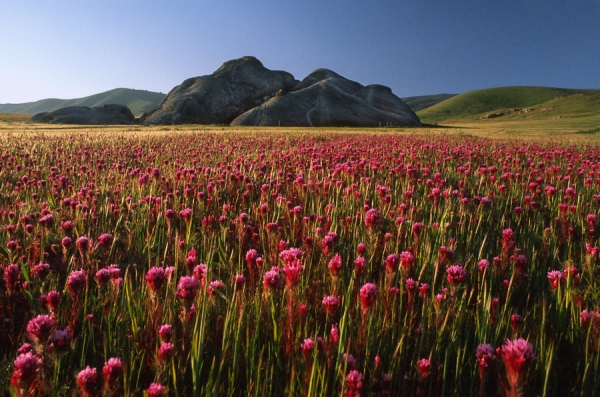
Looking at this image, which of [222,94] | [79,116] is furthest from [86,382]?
[79,116]

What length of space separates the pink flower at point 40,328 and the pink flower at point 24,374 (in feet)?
0.70

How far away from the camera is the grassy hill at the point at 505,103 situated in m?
103

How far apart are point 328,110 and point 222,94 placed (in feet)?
55.5

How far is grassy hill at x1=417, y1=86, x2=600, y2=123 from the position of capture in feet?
338

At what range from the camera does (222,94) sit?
53.2 meters

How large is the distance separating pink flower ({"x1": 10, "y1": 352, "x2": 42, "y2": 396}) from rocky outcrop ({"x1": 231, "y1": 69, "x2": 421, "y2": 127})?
39.7 meters

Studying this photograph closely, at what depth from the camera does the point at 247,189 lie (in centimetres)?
489

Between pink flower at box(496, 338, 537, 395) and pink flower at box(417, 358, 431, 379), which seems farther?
pink flower at box(417, 358, 431, 379)

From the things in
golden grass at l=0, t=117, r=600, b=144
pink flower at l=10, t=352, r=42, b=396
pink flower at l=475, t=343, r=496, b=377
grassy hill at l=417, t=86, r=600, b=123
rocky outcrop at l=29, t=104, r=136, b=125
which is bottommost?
pink flower at l=475, t=343, r=496, b=377

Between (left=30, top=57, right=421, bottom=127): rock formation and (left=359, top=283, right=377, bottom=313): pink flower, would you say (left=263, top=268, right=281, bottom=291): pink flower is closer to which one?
(left=359, top=283, right=377, bottom=313): pink flower

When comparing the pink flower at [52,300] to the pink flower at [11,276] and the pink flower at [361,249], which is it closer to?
the pink flower at [11,276]

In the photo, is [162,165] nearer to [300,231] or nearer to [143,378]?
[300,231]

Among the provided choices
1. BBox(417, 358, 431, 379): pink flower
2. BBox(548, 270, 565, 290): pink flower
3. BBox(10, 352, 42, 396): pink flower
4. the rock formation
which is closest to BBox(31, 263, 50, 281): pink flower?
BBox(10, 352, 42, 396): pink flower

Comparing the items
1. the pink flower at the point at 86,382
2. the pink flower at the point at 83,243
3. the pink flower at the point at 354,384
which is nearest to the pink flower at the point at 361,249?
the pink flower at the point at 354,384
